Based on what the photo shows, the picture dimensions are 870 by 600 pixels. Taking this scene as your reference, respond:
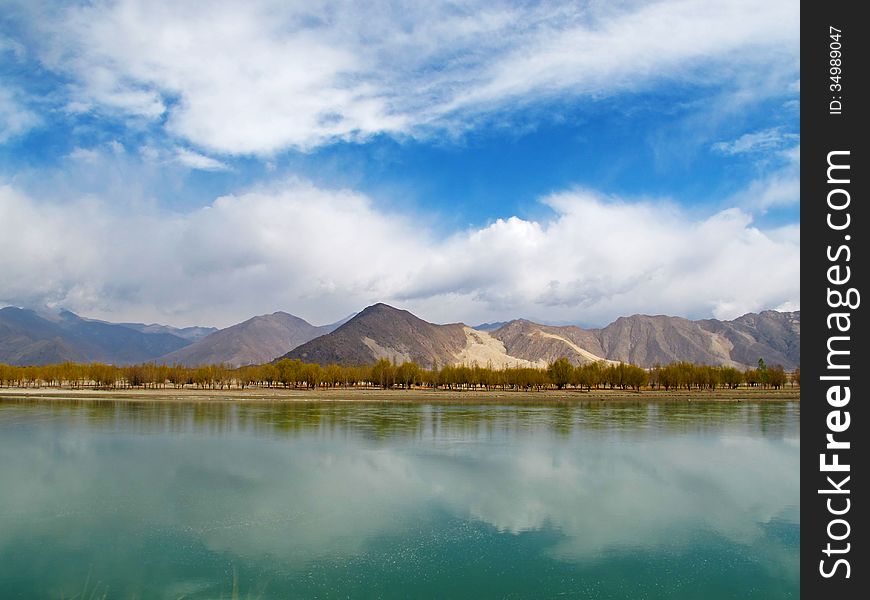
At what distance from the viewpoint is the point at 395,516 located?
25.0 meters

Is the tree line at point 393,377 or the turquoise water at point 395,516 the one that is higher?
the turquoise water at point 395,516

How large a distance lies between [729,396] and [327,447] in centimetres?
9816

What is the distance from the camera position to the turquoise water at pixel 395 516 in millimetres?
17906

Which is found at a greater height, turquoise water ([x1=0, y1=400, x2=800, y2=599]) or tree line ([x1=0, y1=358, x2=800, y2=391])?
turquoise water ([x1=0, y1=400, x2=800, y2=599])

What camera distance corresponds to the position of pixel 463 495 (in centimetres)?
2897

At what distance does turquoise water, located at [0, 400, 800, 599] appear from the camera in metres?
17.9

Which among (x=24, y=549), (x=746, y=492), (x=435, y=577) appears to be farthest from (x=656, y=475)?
(x=24, y=549)

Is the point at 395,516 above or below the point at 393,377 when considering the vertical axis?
above

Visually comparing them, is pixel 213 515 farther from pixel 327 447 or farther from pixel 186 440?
pixel 186 440

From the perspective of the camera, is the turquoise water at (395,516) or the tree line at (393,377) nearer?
the turquoise water at (395,516)

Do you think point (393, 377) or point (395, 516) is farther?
point (393, 377)

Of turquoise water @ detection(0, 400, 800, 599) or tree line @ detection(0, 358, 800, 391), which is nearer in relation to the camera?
turquoise water @ detection(0, 400, 800, 599)

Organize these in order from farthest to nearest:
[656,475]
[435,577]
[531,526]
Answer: [656,475], [531,526], [435,577]
